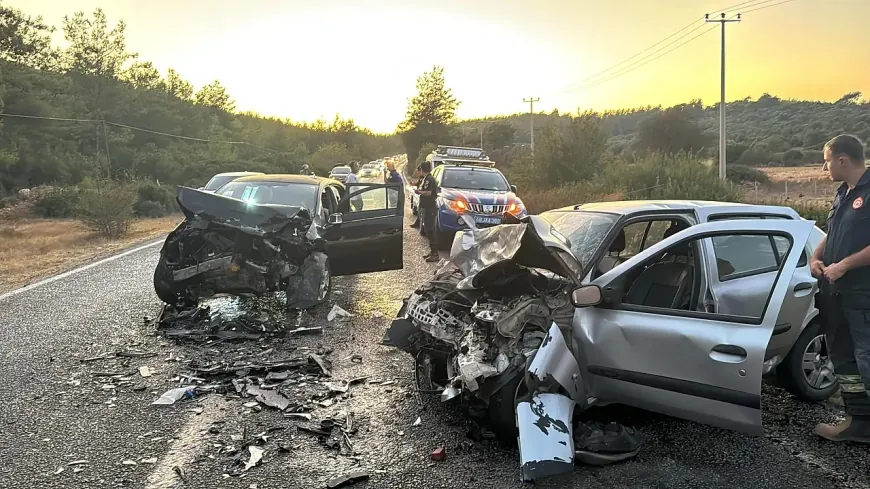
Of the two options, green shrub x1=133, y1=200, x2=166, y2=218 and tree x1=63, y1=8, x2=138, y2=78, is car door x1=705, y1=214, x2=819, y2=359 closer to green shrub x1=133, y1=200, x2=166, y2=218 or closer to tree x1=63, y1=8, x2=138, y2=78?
green shrub x1=133, y1=200, x2=166, y2=218

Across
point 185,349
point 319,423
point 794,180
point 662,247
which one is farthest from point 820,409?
point 794,180

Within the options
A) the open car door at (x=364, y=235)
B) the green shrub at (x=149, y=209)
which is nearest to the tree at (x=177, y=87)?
the green shrub at (x=149, y=209)

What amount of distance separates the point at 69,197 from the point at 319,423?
2556cm

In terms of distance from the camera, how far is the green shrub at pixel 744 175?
36.7 m

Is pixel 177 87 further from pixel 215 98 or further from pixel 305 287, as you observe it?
pixel 305 287

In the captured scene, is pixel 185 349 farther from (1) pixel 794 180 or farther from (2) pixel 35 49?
(1) pixel 794 180

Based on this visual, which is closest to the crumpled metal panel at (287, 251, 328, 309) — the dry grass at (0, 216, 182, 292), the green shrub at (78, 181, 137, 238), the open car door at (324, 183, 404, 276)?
the open car door at (324, 183, 404, 276)

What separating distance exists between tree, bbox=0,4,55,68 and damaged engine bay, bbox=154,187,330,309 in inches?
1219

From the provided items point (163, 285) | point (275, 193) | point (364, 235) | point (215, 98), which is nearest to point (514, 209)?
point (364, 235)

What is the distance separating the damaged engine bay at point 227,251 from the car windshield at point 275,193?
138cm

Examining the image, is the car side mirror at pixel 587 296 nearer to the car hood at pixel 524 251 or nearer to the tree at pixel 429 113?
the car hood at pixel 524 251

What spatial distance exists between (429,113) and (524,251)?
2141 inches

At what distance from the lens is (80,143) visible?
34875 mm

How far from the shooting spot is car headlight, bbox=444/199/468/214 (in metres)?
11.9
